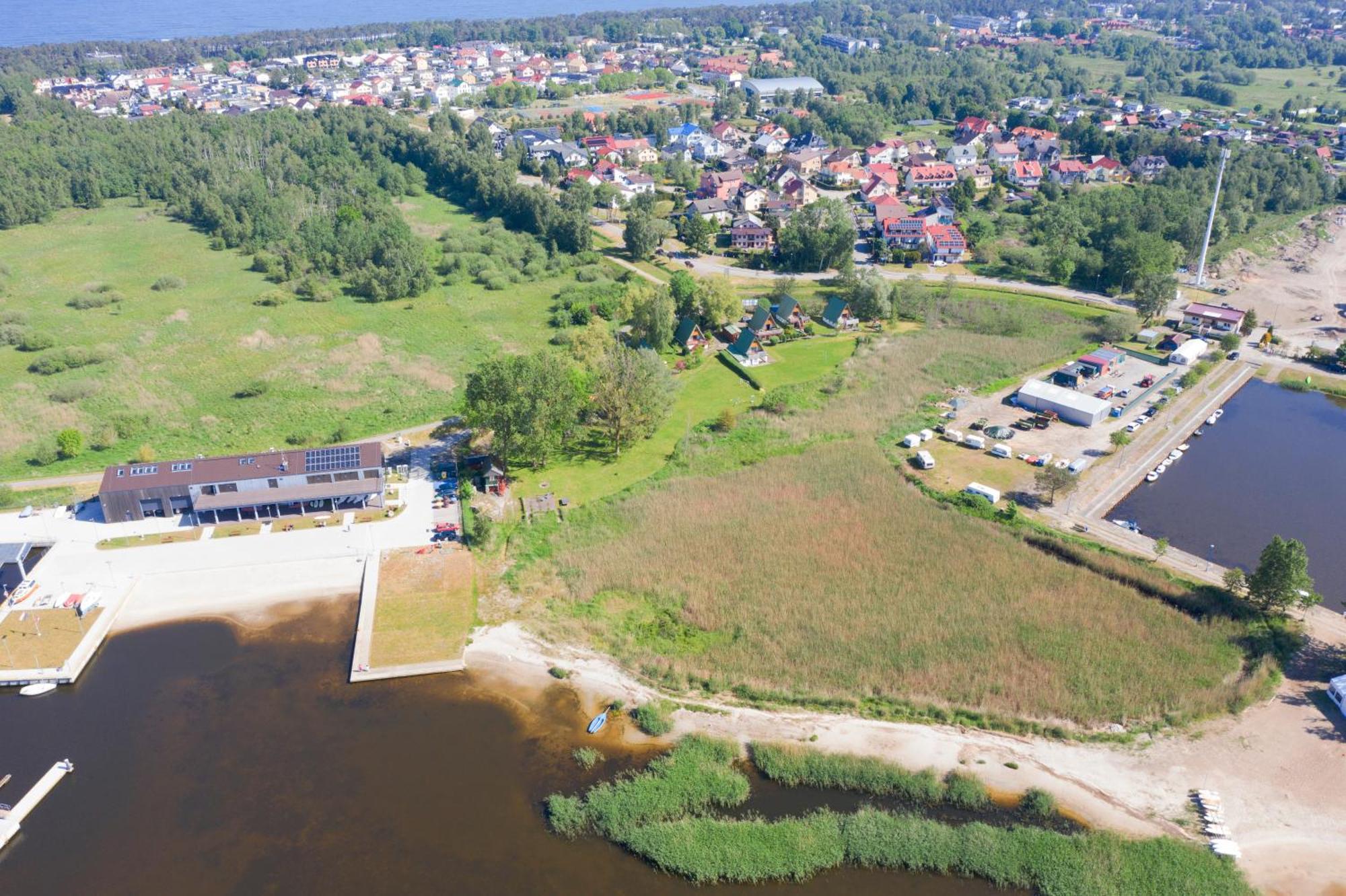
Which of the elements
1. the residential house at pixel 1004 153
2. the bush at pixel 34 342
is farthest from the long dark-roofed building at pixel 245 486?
the residential house at pixel 1004 153

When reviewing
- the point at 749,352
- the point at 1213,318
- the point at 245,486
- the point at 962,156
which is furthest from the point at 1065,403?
the point at 962,156

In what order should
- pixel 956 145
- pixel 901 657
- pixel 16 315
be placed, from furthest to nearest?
pixel 956 145 → pixel 16 315 → pixel 901 657

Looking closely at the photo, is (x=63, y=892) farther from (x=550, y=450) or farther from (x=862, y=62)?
(x=862, y=62)

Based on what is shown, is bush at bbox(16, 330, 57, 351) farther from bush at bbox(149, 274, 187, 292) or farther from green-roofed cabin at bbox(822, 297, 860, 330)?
green-roofed cabin at bbox(822, 297, 860, 330)

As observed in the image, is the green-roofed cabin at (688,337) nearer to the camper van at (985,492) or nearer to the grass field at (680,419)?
the grass field at (680,419)

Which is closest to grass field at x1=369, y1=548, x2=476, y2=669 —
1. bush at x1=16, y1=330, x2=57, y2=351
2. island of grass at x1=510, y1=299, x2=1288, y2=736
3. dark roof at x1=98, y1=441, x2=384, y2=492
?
island of grass at x1=510, y1=299, x2=1288, y2=736

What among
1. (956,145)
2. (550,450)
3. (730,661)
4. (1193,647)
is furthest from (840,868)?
(956,145)

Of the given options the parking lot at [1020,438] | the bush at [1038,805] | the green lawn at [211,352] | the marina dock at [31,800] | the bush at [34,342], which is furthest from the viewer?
the bush at [34,342]
